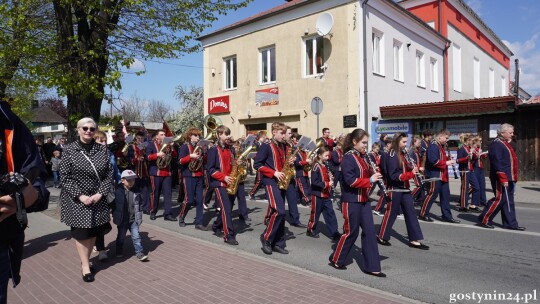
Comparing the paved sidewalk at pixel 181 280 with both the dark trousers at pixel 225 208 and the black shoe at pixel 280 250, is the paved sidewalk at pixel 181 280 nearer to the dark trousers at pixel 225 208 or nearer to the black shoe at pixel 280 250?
the dark trousers at pixel 225 208

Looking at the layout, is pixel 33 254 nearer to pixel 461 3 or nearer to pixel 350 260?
pixel 350 260

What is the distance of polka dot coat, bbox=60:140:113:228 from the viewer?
4.97 meters

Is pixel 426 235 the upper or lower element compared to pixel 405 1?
lower

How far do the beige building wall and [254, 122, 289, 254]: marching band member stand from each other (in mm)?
10296

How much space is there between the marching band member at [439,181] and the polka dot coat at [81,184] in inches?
253

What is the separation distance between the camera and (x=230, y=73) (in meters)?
23.5

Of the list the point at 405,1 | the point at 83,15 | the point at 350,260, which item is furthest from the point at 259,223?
the point at 405,1

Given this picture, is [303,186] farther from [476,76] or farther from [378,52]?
[476,76]

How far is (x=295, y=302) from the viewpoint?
172 inches

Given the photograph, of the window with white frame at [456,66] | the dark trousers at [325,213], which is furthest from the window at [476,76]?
the dark trousers at [325,213]

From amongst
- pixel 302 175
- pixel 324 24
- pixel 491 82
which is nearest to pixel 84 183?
pixel 302 175

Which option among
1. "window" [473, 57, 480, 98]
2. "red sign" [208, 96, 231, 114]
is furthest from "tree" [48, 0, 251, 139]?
"window" [473, 57, 480, 98]

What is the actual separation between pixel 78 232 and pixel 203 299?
71.6 inches

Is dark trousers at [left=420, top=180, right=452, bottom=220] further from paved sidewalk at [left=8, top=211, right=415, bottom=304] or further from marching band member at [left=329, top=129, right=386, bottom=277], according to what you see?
paved sidewalk at [left=8, top=211, right=415, bottom=304]
